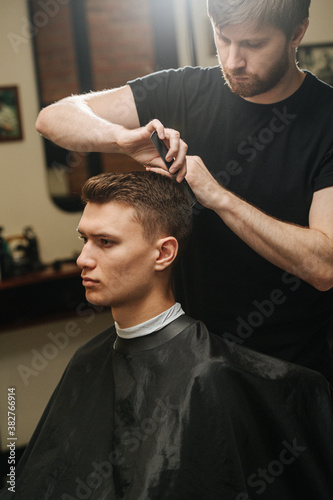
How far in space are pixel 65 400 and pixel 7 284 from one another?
5.13ft

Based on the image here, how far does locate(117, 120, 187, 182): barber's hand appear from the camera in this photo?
1.48 meters

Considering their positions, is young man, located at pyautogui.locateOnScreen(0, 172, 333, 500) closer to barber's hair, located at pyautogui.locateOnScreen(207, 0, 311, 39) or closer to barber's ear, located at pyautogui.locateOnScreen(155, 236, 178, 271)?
barber's ear, located at pyautogui.locateOnScreen(155, 236, 178, 271)

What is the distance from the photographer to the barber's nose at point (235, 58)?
61.6 inches

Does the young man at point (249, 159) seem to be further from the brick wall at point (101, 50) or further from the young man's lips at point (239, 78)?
the brick wall at point (101, 50)

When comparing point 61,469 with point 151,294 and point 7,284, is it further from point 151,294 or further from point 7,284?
point 7,284

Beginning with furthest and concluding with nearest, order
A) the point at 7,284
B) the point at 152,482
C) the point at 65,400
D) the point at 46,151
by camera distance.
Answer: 1. the point at 46,151
2. the point at 7,284
3. the point at 65,400
4. the point at 152,482

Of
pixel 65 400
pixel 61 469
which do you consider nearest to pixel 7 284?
pixel 65 400

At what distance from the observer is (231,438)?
1.47 m

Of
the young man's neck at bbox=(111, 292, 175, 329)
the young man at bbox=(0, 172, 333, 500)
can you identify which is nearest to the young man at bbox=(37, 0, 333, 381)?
the young man at bbox=(0, 172, 333, 500)

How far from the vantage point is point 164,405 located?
154 cm

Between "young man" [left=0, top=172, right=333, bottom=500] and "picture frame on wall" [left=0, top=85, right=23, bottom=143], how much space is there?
205 centimetres

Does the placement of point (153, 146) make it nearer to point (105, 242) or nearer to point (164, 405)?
point (105, 242)

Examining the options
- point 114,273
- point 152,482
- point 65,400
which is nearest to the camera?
point 152,482

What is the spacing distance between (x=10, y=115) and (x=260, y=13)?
2.30m
